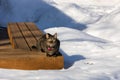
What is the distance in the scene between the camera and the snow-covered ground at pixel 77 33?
19.4 ft

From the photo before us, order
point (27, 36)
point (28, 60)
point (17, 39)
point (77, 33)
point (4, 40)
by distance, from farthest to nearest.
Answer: point (77, 33)
point (4, 40)
point (27, 36)
point (17, 39)
point (28, 60)

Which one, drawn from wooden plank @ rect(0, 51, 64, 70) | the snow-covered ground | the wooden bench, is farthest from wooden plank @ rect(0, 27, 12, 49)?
wooden plank @ rect(0, 51, 64, 70)

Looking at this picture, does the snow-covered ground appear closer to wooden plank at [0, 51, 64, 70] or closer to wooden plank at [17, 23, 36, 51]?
wooden plank at [0, 51, 64, 70]

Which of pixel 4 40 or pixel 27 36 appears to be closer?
pixel 27 36

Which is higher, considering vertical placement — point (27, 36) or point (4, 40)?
point (27, 36)

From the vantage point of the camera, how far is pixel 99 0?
17.4 metres

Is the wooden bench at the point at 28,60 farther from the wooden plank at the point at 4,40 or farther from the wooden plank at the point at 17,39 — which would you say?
the wooden plank at the point at 4,40

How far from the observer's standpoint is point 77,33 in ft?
33.0

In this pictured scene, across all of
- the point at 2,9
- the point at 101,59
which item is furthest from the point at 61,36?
the point at 2,9

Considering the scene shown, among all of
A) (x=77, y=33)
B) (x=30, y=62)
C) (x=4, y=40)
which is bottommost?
(x=4, y=40)

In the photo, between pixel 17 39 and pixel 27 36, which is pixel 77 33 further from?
pixel 17 39

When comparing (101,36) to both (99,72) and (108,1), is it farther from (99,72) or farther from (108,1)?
(108,1)

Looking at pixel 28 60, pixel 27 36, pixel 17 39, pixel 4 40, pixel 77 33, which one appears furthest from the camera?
pixel 77 33

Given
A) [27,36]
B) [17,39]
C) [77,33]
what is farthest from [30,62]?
[77,33]
